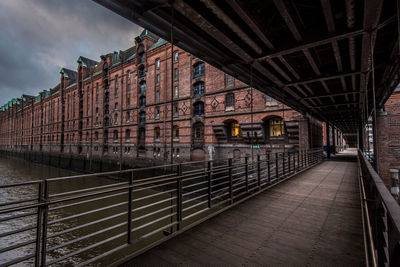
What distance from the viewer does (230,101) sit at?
14984 mm

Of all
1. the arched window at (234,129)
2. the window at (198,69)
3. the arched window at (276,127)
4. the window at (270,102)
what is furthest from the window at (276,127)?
the window at (198,69)

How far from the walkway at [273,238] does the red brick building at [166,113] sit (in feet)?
10.2

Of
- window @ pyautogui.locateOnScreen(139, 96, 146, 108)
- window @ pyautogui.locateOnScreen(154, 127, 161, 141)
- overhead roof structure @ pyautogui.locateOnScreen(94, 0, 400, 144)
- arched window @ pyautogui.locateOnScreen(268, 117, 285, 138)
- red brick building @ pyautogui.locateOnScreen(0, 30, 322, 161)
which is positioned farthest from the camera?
window @ pyautogui.locateOnScreen(139, 96, 146, 108)

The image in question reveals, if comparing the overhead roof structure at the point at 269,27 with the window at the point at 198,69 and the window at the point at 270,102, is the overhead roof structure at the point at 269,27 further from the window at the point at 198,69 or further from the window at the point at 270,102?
the window at the point at 198,69

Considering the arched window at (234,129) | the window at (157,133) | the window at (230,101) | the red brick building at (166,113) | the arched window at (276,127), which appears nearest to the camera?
the arched window at (276,127)

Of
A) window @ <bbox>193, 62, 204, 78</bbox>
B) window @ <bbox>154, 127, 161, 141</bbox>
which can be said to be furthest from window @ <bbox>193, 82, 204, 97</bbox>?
window @ <bbox>154, 127, 161, 141</bbox>

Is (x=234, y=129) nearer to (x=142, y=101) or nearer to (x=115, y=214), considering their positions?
(x=142, y=101)

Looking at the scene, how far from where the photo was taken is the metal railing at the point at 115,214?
187 cm

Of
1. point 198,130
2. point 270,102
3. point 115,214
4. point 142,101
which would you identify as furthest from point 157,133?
point 115,214

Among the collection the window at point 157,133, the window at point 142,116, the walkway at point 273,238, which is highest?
the window at point 142,116

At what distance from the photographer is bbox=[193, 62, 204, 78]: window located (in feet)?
55.0

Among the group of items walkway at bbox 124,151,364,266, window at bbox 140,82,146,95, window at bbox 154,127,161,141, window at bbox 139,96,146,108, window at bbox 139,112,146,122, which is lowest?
walkway at bbox 124,151,364,266

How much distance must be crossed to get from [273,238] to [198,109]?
1478cm

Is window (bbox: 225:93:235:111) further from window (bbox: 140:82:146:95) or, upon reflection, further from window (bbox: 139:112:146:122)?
window (bbox: 140:82:146:95)
